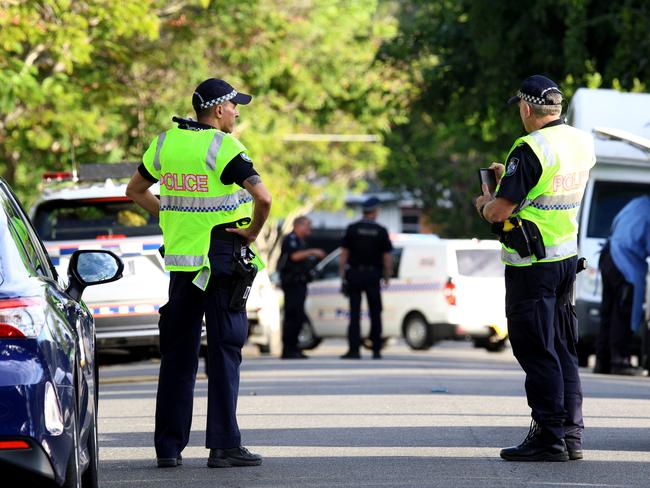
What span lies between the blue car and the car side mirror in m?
0.84

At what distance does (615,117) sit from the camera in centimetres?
1814

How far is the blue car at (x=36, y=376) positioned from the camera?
16.6 feet

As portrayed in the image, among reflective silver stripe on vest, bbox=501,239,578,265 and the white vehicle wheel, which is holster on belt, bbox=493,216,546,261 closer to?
reflective silver stripe on vest, bbox=501,239,578,265

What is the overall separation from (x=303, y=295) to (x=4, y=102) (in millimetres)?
4853

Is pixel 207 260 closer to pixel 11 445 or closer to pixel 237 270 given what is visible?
pixel 237 270

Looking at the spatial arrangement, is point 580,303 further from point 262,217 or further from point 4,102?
point 262,217

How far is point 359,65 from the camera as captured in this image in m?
31.9

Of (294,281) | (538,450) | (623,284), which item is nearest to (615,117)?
(623,284)

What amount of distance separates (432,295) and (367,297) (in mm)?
4231

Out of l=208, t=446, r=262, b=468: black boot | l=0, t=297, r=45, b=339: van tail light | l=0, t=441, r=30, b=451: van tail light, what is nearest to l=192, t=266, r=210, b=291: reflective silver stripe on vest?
l=208, t=446, r=262, b=468: black boot

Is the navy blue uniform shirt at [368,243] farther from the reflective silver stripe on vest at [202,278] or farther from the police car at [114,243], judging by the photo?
the reflective silver stripe on vest at [202,278]

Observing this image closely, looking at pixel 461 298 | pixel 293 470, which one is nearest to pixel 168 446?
pixel 293 470

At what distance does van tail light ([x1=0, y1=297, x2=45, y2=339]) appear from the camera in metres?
5.11

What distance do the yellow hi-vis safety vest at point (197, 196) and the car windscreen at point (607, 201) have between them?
11.3m
